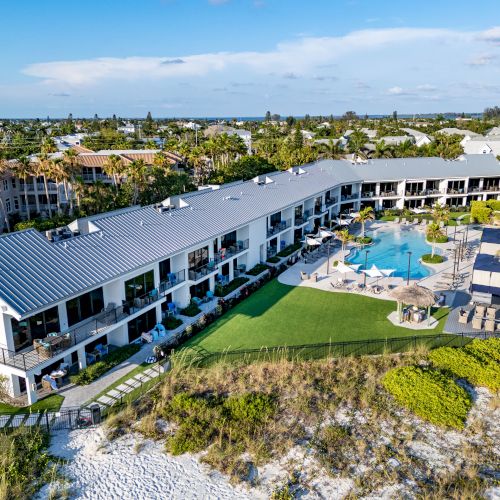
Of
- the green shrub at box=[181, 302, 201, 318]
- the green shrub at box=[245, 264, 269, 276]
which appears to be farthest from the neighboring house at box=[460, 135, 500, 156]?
the green shrub at box=[181, 302, 201, 318]

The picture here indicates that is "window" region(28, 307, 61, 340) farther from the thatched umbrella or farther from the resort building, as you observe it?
the thatched umbrella

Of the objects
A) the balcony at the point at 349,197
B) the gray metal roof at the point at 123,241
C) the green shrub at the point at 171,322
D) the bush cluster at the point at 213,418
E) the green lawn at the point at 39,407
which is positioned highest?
the gray metal roof at the point at 123,241

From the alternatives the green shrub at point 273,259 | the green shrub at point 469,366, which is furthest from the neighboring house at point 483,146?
the green shrub at point 469,366

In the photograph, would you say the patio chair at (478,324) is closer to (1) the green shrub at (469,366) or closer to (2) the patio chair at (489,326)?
(2) the patio chair at (489,326)

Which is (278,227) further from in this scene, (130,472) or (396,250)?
(130,472)

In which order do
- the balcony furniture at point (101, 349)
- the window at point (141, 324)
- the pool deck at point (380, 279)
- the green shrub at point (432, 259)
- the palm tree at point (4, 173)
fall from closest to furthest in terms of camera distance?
the balcony furniture at point (101, 349) → the window at point (141, 324) → the pool deck at point (380, 279) → the green shrub at point (432, 259) → the palm tree at point (4, 173)

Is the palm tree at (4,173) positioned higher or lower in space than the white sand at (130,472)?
higher

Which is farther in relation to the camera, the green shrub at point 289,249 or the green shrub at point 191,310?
the green shrub at point 289,249

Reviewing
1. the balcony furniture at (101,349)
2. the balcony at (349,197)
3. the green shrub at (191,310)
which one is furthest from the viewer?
the balcony at (349,197)
